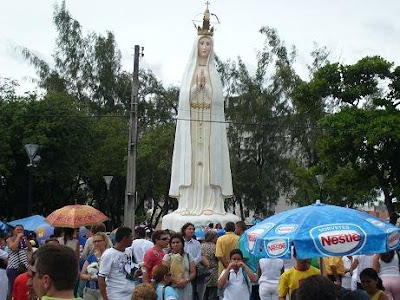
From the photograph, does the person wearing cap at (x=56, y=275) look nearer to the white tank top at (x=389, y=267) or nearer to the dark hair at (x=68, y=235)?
the white tank top at (x=389, y=267)

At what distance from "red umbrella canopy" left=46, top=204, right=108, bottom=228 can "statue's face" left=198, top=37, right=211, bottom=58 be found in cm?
1457

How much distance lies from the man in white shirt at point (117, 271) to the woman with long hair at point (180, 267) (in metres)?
1.06

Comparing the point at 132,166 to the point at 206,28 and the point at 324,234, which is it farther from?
the point at 324,234

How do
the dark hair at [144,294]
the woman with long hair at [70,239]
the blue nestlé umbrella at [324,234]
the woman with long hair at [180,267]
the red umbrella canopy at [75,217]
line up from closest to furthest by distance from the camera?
the dark hair at [144,294]
the blue nestlé umbrella at [324,234]
the woman with long hair at [180,267]
the woman with long hair at [70,239]
the red umbrella canopy at [75,217]

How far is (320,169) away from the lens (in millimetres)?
33969

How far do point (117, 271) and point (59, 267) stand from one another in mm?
5527

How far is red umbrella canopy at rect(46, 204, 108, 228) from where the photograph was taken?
17.2m

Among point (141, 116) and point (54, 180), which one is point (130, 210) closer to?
point (54, 180)

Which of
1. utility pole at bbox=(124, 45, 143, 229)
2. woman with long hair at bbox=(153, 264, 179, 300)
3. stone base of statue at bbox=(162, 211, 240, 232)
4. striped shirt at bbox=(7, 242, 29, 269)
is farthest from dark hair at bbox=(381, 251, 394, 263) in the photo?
stone base of statue at bbox=(162, 211, 240, 232)

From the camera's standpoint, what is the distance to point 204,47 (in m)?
31.3

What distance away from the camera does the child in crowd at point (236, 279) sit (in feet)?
37.0

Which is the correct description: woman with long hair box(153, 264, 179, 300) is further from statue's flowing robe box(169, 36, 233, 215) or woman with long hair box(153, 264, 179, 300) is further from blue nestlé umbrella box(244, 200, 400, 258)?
statue's flowing robe box(169, 36, 233, 215)

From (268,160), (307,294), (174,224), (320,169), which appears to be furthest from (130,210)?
(268,160)

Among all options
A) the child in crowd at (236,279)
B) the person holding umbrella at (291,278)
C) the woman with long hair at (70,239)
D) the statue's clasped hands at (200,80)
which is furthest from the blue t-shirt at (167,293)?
the statue's clasped hands at (200,80)
